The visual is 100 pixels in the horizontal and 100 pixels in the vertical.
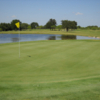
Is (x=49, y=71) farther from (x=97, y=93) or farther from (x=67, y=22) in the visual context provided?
(x=67, y=22)

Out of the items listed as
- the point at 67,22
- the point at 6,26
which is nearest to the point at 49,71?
the point at 67,22

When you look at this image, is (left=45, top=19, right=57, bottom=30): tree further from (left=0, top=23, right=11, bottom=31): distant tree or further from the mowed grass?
the mowed grass

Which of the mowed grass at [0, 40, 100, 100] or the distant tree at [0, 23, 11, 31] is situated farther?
the distant tree at [0, 23, 11, 31]

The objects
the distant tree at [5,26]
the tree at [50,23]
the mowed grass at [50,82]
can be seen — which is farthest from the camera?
the tree at [50,23]

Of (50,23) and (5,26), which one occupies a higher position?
(50,23)

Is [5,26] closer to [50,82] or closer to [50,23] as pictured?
[50,23]

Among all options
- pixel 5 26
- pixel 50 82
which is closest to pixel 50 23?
pixel 5 26

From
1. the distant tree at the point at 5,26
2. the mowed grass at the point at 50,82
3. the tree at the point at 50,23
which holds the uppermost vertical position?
the tree at the point at 50,23

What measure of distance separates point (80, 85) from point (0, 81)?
2520mm

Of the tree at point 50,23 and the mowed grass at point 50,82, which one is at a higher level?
the tree at point 50,23

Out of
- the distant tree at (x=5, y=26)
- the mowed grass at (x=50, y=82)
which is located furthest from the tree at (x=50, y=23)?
the mowed grass at (x=50, y=82)

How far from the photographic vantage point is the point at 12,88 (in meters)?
3.30

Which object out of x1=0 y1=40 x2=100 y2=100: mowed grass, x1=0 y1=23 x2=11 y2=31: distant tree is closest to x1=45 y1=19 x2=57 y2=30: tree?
x1=0 y1=23 x2=11 y2=31: distant tree

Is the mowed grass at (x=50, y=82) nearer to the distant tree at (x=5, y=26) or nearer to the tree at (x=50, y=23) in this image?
the distant tree at (x=5, y=26)
